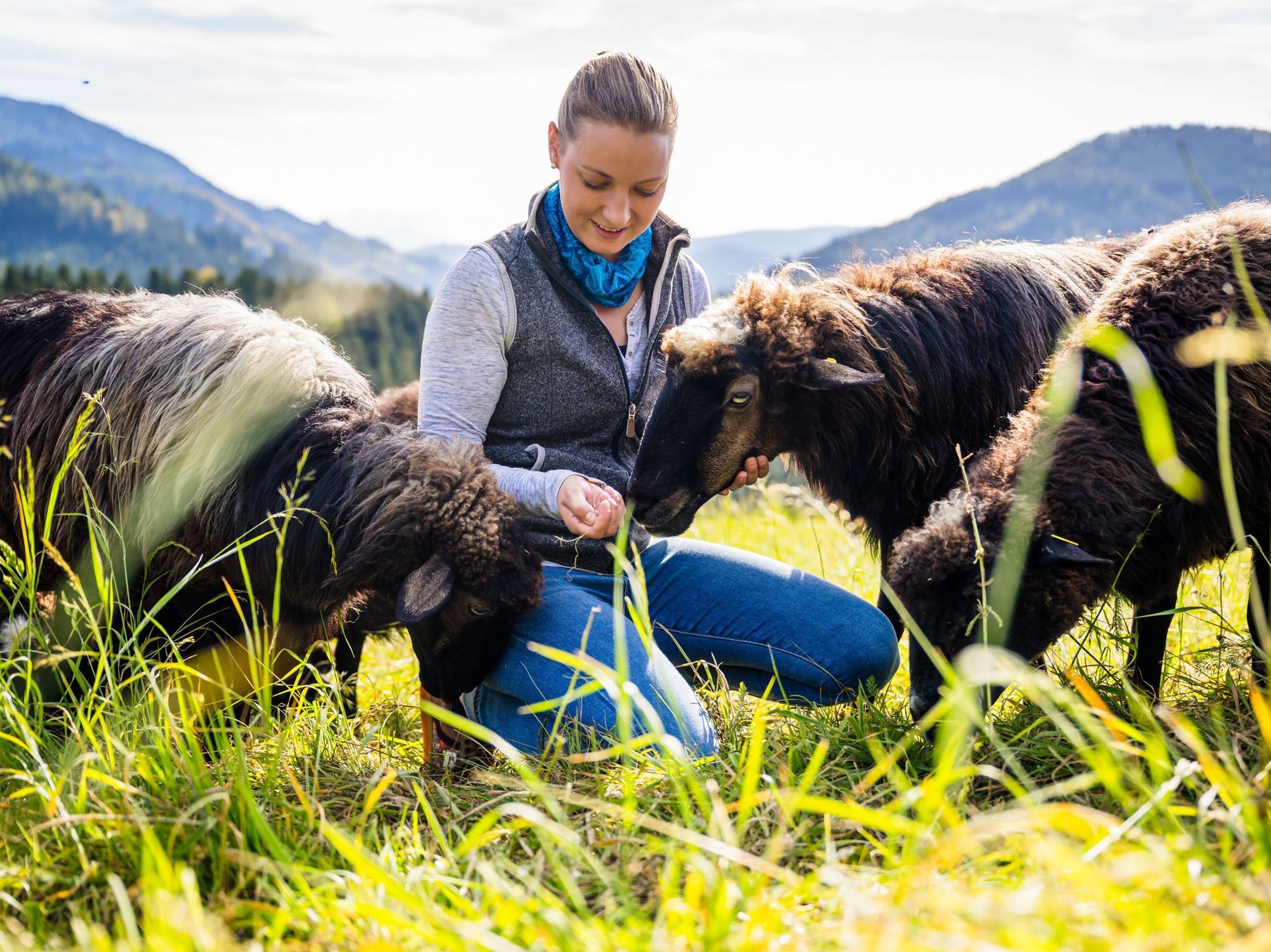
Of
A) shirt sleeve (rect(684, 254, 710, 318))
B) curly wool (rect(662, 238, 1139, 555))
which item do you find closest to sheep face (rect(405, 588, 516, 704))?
curly wool (rect(662, 238, 1139, 555))

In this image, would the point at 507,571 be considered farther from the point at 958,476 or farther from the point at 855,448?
the point at 958,476

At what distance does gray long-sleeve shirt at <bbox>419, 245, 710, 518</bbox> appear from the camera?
3500 millimetres

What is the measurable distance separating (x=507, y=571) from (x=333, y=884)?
5.07 feet

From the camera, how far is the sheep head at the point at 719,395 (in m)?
3.63

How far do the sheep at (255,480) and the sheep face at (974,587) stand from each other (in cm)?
131

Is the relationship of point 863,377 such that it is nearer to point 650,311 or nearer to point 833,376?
point 833,376

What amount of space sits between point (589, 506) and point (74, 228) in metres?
192

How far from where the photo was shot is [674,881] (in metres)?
1.76

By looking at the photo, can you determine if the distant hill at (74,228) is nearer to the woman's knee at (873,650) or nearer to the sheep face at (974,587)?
the woman's knee at (873,650)

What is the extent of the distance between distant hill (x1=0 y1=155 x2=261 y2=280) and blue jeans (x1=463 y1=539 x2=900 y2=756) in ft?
536

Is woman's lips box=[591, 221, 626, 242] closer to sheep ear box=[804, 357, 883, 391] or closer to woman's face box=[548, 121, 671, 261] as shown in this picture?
woman's face box=[548, 121, 671, 261]

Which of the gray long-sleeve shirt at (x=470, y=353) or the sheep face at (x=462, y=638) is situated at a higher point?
the gray long-sleeve shirt at (x=470, y=353)

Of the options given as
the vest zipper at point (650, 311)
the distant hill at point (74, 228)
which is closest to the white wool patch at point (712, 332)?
the vest zipper at point (650, 311)

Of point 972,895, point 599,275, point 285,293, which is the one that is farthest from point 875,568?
point 285,293
